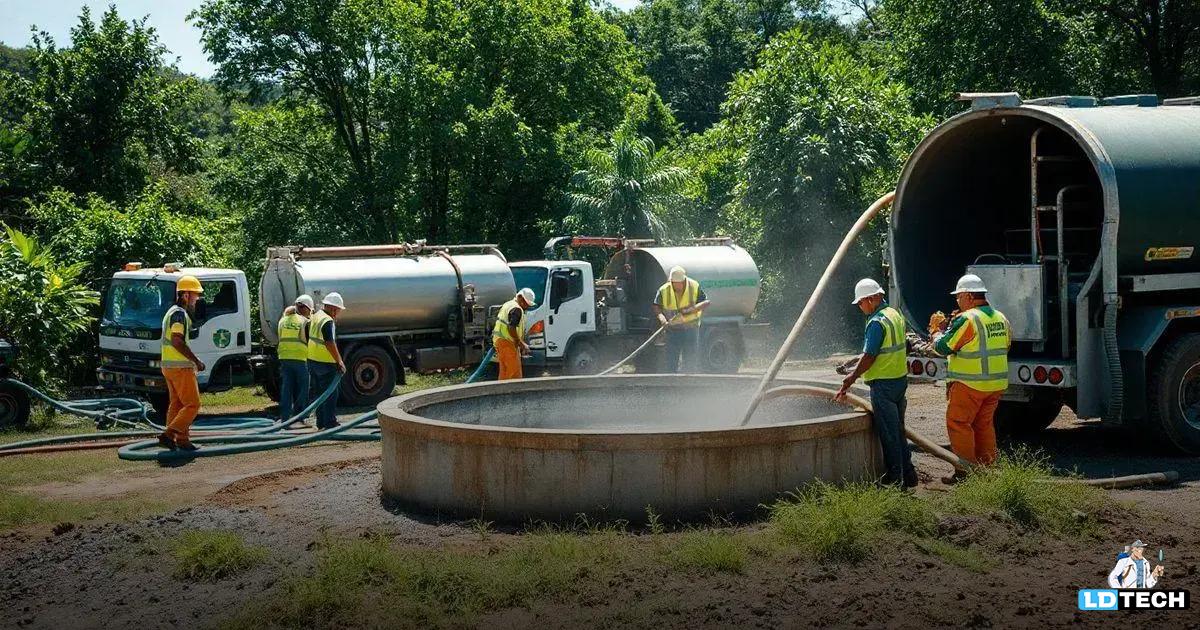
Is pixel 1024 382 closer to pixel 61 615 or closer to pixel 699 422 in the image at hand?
pixel 699 422

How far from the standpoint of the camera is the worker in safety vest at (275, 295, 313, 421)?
1480 centimetres

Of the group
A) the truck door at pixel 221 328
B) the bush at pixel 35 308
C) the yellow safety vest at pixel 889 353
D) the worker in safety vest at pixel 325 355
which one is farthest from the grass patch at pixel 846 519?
the bush at pixel 35 308

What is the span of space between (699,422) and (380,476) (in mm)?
3524

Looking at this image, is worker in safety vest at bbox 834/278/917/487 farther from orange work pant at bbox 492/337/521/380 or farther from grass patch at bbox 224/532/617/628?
orange work pant at bbox 492/337/521/380

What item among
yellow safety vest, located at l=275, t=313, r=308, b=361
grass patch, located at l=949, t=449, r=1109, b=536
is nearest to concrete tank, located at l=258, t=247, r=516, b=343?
yellow safety vest, located at l=275, t=313, r=308, b=361

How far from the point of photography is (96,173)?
2700cm

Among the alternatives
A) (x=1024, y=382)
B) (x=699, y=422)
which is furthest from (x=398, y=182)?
(x=1024, y=382)

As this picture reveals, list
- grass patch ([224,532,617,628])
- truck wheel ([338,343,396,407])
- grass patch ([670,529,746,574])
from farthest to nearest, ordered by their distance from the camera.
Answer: truck wheel ([338,343,396,407]), grass patch ([670,529,746,574]), grass patch ([224,532,617,628])

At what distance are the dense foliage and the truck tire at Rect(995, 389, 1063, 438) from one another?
15.1 meters

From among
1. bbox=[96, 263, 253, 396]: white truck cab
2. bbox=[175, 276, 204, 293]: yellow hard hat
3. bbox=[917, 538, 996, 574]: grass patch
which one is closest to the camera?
bbox=[917, 538, 996, 574]: grass patch

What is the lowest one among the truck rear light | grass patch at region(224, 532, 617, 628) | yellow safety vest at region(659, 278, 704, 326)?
grass patch at region(224, 532, 617, 628)

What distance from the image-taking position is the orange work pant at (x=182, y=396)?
12.6 metres

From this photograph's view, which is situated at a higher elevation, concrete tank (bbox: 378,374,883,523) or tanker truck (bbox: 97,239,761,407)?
tanker truck (bbox: 97,239,761,407)

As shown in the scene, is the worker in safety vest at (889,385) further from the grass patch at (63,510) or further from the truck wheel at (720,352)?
the truck wheel at (720,352)
